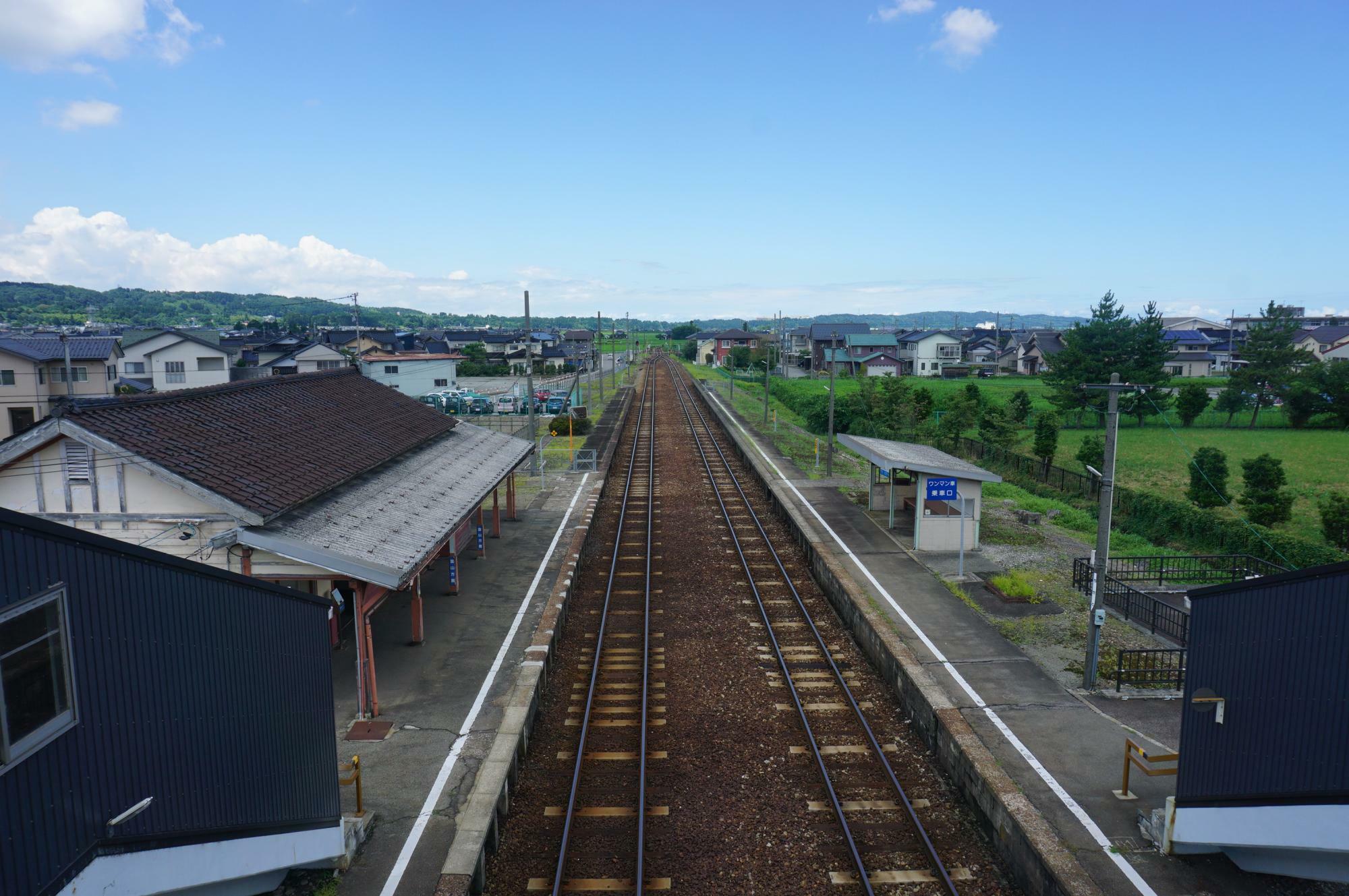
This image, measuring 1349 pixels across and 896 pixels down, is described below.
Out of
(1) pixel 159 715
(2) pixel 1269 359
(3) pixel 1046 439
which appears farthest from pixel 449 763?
(2) pixel 1269 359

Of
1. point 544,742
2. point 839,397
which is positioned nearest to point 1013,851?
point 544,742

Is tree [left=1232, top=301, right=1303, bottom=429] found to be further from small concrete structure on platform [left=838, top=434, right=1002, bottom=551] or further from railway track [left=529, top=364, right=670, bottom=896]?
railway track [left=529, top=364, right=670, bottom=896]

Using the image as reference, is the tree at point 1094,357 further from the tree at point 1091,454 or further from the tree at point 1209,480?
the tree at point 1209,480

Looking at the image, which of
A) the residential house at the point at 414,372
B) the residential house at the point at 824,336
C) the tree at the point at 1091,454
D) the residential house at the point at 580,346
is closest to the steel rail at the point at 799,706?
the tree at the point at 1091,454

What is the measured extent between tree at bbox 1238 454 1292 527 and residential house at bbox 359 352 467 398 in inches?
1713

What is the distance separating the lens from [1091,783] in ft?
26.9

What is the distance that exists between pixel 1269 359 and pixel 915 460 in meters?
33.9

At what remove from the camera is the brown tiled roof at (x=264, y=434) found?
9.35 m

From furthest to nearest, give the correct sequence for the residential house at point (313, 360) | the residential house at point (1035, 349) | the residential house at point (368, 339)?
the residential house at point (368, 339) < the residential house at point (1035, 349) < the residential house at point (313, 360)

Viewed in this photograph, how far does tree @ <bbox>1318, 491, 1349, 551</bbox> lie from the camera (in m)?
16.6

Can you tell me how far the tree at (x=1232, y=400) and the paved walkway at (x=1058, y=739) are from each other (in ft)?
103

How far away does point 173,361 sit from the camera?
47.0 metres

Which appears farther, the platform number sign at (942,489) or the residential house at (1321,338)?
the residential house at (1321,338)

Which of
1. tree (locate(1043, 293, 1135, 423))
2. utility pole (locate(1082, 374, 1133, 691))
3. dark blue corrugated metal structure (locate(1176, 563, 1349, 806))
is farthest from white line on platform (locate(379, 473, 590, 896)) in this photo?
tree (locate(1043, 293, 1135, 423))
